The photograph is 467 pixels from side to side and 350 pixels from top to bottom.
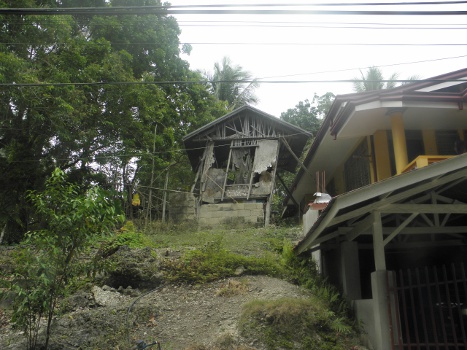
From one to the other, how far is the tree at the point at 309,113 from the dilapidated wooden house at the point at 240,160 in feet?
32.5

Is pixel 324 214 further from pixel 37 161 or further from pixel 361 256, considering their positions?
pixel 37 161

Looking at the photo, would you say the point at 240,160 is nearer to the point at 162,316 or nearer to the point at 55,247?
the point at 162,316

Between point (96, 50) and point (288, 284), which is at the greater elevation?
point (96, 50)

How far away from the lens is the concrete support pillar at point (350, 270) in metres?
10.4

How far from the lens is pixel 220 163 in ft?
74.6

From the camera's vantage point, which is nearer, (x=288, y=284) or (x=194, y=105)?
(x=288, y=284)


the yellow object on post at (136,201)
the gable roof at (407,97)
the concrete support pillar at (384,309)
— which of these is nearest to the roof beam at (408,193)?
the concrete support pillar at (384,309)

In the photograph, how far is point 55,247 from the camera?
730 cm

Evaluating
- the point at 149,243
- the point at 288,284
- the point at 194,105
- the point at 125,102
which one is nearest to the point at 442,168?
the point at 288,284

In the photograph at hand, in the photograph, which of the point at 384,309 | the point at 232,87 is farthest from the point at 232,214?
the point at 232,87

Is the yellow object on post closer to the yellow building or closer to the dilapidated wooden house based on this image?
the dilapidated wooden house

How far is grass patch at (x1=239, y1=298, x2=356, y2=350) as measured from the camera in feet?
26.7

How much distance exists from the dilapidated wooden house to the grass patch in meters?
9.51

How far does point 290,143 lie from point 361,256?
9.93 metres
